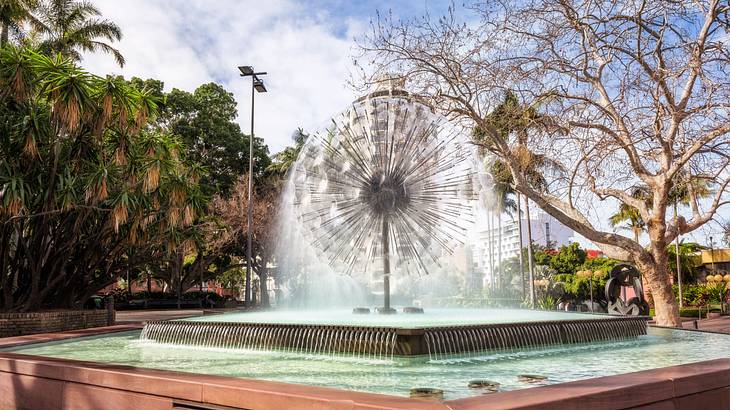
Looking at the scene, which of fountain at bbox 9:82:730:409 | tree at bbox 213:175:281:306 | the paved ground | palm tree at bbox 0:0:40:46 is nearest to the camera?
fountain at bbox 9:82:730:409

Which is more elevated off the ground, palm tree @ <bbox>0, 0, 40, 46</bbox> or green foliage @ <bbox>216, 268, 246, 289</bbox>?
palm tree @ <bbox>0, 0, 40, 46</bbox>

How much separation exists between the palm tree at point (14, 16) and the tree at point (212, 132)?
1053 cm

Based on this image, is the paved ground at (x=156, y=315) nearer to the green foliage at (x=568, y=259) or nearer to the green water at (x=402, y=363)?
the green water at (x=402, y=363)

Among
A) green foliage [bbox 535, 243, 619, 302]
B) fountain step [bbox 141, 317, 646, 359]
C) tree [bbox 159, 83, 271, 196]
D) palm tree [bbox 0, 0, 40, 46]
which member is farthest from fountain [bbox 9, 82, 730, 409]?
tree [bbox 159, 83, 271, 196]

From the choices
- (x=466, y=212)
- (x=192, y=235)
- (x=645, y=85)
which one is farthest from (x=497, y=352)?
(x=192, y=235)

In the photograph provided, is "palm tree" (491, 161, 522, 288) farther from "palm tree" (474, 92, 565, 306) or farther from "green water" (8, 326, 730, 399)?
"green water" (8, 326, 730, 399)

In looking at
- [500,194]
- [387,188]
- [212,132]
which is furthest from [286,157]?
[387,188]

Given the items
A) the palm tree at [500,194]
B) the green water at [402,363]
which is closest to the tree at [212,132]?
the palm tree at [500,194]

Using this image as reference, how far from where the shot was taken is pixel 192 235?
2341 cm

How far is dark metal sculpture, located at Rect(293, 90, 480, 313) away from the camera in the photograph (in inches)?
550

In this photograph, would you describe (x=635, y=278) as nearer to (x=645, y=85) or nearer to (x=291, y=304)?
(x=645, y=85)

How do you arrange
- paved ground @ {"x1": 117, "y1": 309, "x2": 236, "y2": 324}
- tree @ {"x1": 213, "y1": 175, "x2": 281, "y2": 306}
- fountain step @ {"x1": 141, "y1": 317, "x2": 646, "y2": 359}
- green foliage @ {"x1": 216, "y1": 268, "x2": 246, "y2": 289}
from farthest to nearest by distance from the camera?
green foliage @ {"x1": 216, "y1": 268, "x2": 246, "y2": 289} → tree @ {"x1": 213, "y1": 175, "x2": 281, "y2": 306} → paved ground @ {"x1": 117, "y1": 309, "x2": 236, "y2": 324} → fountain step @ {"x1": 141, "y1": 317, "x2": 646, "y2": 359}

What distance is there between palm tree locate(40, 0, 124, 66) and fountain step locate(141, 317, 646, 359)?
2485 centimetres

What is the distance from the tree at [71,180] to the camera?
637 inches
